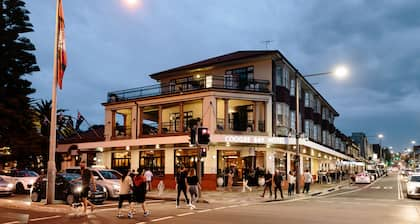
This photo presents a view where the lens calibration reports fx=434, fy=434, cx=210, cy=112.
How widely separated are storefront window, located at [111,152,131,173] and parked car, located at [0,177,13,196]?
13.4 meters

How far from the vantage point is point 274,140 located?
3228 centimetres

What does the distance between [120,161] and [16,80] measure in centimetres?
1215

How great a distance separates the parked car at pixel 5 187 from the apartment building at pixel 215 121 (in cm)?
1169

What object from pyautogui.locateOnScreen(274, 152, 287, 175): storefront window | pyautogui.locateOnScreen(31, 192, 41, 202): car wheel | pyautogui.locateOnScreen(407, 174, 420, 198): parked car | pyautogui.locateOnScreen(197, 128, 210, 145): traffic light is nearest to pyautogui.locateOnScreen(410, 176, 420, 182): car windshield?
pyautogui.locateOnScreen(407, 174, 420, 198): parked car

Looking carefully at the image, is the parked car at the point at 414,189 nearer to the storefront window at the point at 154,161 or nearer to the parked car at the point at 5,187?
the storefront window at the point at 154,161

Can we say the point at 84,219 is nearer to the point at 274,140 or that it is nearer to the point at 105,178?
the point at 105,178

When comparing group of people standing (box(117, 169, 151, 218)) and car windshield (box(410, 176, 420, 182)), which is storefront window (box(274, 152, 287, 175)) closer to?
car windshield (box(410, 176, 420, 182))

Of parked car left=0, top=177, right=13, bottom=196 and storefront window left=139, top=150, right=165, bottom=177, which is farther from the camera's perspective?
storefront window left=139, top=150, right=165, bottom=177

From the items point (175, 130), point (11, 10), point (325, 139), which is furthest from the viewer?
point (325, 139)

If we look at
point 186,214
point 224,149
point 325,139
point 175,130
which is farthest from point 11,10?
point 325,139

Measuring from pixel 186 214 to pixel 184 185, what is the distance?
9.52 feet

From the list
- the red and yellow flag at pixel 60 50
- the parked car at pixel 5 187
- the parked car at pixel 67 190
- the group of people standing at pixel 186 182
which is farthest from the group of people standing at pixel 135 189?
the parked car at pixel 5 187

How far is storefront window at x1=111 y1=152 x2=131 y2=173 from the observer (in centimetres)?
3812

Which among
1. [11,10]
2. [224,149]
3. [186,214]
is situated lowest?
[186,214]
